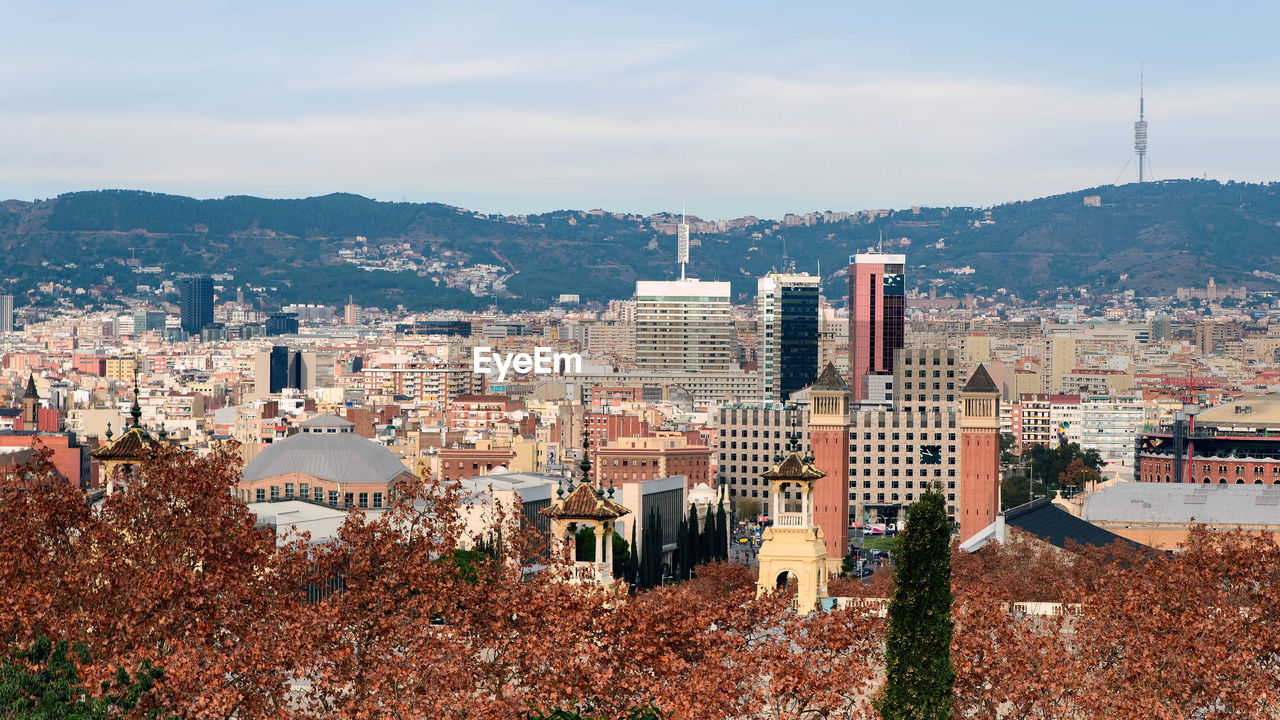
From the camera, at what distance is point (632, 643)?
34375 mm

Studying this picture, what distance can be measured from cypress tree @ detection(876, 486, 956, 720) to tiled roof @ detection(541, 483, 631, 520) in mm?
6224

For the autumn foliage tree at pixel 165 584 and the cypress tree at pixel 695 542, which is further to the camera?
the cypress tree at pixel 695 542

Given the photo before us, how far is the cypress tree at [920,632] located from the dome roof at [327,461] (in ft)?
233

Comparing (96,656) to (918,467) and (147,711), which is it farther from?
(918,467)

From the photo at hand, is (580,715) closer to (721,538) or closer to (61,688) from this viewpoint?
(61,688)

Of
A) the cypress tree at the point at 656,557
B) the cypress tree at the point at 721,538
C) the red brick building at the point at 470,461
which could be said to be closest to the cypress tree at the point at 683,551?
the cypress tree at the point at 656,557

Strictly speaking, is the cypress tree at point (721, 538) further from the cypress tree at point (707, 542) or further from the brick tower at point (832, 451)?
the brick tower at point (832, 451)

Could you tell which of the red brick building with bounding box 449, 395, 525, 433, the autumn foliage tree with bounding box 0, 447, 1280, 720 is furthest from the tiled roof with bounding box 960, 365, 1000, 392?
the red brick building with bounding box 449, 395, 525, 433

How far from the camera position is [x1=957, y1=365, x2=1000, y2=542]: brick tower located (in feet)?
271

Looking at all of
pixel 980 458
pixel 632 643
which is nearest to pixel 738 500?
pixel 980 458

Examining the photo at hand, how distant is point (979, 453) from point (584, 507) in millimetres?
45895

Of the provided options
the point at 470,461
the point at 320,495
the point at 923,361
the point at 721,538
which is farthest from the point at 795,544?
the point at 923,361

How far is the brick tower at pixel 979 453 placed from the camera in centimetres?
8262

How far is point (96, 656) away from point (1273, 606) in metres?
23.2
